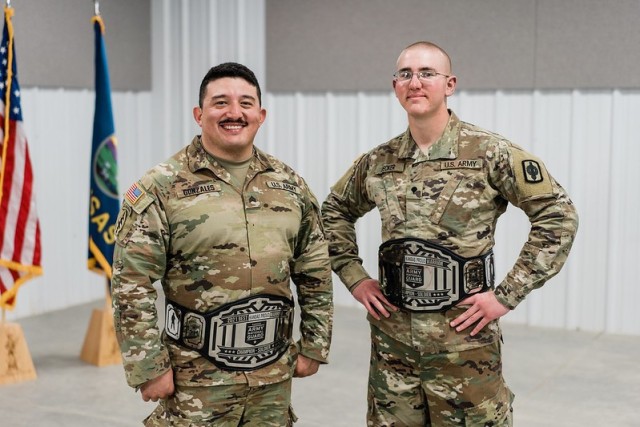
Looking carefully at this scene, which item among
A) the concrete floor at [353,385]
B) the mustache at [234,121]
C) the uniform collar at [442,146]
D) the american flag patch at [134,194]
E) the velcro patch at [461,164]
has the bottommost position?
the concrete floor at [353,385]

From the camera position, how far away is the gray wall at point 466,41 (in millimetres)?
5688

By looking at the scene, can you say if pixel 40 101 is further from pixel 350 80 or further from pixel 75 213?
pixel 350 80

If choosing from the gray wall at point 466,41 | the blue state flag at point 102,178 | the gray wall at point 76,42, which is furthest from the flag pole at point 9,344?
the gray wall at point 466,41

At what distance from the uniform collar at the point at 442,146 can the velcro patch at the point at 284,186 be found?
0.47 meters

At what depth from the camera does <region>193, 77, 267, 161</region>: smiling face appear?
2459mm

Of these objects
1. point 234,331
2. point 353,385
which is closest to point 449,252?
point 234,331

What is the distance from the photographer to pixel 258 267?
8.21 ft

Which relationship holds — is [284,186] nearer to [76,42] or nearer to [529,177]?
[529,177]

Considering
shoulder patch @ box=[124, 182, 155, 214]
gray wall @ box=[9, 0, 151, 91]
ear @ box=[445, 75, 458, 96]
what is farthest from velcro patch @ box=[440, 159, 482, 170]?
gray wall @ box=[9, 0, 151, 91]

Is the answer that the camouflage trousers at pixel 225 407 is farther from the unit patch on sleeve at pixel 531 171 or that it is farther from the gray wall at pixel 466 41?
the gray wall at pixel 466 41

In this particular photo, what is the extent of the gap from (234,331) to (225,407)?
22cm

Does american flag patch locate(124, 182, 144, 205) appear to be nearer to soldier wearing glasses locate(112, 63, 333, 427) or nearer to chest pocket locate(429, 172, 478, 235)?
soldier wearing glasses locate(112, 63, 333, 427)

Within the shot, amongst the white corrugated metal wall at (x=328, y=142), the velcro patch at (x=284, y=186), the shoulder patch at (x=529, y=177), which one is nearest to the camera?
the velcro patch at (x=284, y=186)

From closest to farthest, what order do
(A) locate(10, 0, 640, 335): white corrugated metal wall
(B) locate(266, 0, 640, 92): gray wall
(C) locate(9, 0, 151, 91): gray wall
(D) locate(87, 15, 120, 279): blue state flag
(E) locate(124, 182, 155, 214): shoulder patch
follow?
1. (E) locate(124, 182, 155, 214): shoulder patch
2. (D) locate(87, 15, 120, 279): blue state flag
3. (B) locate(266, 0, 640, 92): gray wall
4. (A) locate(10, 0, 640, 335): white corrugated metal wall
5. (C) locate(9, 0, 151, 91): gray wall
